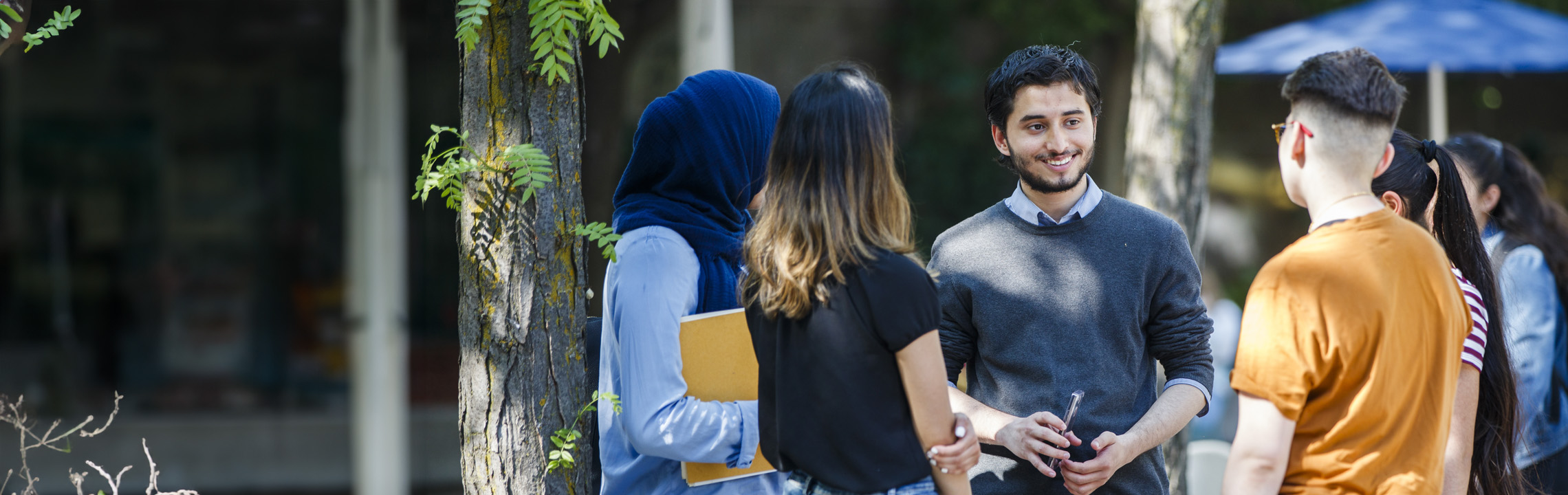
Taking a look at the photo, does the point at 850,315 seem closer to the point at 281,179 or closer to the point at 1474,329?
the point at 1474,329

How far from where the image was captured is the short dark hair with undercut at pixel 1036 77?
2.14 m

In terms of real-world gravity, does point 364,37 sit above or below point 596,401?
above

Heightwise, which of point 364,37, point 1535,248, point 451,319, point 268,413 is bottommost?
point 268,413

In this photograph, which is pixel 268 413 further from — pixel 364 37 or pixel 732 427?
pixel 732 427

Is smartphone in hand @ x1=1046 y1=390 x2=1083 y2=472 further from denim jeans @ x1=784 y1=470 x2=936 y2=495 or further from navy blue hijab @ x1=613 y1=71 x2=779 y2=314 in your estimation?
navy blue hijab @ x1=613 y1=71 x2=779 y2=314

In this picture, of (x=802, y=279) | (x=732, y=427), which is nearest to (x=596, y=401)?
(x=732, y=427)

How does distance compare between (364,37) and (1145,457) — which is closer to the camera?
(1145,457)

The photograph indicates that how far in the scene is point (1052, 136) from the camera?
2.13m

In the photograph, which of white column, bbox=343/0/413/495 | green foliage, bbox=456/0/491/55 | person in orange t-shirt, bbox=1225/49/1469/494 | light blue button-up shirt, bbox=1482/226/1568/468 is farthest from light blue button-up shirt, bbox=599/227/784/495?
white column, bbox=343/0/413/495

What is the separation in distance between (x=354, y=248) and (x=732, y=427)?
407 centimetres

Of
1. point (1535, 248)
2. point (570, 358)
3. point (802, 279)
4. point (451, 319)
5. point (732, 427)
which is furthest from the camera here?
point (451, 319)

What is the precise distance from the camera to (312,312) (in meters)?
8.16

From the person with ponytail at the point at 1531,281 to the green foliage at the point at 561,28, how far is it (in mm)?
2217

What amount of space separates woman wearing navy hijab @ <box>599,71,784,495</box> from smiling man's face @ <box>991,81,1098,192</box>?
1.66 ft
